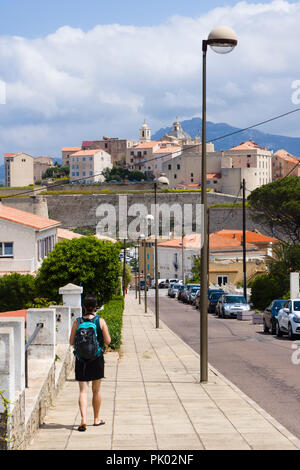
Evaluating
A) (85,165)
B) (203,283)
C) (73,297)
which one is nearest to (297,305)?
(73,297)

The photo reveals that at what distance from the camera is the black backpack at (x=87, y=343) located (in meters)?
8.34

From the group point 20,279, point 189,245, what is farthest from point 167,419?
point 189,245

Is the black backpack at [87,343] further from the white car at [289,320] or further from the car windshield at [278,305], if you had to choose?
the car windshield at [278,305]

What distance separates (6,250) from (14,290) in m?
6.32

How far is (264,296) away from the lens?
4300 cm

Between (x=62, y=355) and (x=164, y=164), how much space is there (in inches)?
6325

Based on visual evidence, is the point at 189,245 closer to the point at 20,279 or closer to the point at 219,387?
the point at 20,279

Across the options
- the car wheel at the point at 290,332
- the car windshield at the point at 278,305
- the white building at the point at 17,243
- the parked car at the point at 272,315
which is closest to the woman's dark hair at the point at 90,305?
the car wheel at the point at 290,332

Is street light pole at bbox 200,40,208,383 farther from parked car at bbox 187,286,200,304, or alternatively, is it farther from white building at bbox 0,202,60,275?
parked car at bbox 187,286,200,304

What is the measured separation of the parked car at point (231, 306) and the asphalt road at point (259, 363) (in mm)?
5645

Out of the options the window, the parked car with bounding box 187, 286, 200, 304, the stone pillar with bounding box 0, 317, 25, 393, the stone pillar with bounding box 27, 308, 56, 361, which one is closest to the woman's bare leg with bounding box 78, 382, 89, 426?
the stone pillar with bounding box 0, 317, 25, 393

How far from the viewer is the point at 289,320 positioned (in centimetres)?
2309

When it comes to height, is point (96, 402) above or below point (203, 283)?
below

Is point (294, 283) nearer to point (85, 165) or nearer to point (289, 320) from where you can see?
point (289, 320)
